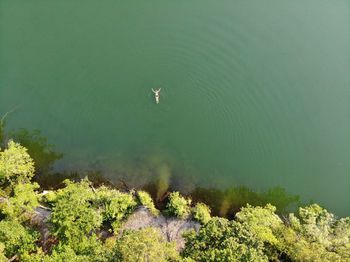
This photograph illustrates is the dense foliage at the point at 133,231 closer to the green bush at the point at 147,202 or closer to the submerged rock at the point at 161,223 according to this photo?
the green bush at the point at 147,202

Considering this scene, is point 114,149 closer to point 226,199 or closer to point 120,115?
point 120,115

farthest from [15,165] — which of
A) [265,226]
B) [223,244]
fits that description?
[265,226]

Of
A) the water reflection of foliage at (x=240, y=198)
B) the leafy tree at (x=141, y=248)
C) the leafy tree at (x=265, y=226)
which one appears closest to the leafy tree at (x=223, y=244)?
the leafy tree at (x=265, y=226)

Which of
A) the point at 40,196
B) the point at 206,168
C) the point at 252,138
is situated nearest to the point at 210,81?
the point at 252,138

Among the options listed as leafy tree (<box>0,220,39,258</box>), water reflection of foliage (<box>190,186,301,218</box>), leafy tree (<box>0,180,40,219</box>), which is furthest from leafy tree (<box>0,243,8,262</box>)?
water reflection of foliage (<box>190,186,301,218</box>)

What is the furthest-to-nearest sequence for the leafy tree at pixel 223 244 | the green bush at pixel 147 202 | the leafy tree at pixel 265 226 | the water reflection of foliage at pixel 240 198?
1. the water reflection of foliage at pixel 240 198
2. the green bush at pixel 147 202
3. the leafy tree at pixel 265 226
4. the leafy tree at pixel 223 244

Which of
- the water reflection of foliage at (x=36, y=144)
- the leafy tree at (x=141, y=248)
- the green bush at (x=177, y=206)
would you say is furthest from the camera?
the water reflection of foliage at (x=36, y=144)

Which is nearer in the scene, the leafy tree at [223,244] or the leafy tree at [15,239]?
the leafy tree at [223,244]
